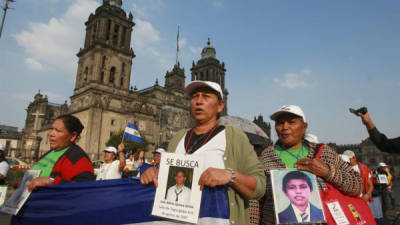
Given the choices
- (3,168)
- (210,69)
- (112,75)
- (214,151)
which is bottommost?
(3,168)

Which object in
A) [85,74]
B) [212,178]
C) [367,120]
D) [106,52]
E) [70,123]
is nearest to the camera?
[212,178]

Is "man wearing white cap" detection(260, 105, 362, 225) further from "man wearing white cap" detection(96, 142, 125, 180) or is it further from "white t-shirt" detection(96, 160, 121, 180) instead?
"white t-shirt" detection(96, 160, 121, 180)

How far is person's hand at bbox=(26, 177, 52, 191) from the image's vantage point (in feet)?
8.58

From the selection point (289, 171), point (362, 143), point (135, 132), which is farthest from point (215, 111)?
point (362, 143)

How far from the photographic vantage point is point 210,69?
63.3 metres

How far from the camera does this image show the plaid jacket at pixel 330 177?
248cm

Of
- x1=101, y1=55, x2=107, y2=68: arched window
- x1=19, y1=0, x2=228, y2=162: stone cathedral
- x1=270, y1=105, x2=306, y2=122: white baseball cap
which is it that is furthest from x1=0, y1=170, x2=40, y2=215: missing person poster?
x1=101, y1=55, x2=107, y2=68: arched window

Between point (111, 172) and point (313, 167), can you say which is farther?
point (111, 172)

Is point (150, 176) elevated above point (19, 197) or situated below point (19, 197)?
above

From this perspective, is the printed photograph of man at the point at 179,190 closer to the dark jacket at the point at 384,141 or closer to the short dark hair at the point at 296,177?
the short dark hair at the point at 296,177

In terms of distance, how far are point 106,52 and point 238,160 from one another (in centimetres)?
4600

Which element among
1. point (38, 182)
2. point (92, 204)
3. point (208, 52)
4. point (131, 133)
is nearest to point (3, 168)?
point (38, 182)

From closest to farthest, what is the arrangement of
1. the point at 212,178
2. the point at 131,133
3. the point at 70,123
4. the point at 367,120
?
the point at 212,178 → the point at 70,123 → the point at 367,120 → the point at 131,133

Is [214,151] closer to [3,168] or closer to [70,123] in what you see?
[70,123]
